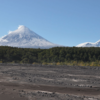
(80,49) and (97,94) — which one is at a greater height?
(80,49)

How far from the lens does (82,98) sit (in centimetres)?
551

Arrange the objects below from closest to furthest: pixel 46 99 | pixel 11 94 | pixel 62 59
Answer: pixel 46 99
pixel 11 94
pixel 62 59

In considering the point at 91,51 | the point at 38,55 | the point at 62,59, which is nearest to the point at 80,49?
the point at 91,51

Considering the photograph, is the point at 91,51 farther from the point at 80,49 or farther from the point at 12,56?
the point at 12,56

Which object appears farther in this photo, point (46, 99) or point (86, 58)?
point (86, 58)

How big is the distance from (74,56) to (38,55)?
20.9 ft

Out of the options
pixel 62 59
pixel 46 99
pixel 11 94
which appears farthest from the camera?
pixel 62 59

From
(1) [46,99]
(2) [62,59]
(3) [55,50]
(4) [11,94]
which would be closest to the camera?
(1) [46,99]

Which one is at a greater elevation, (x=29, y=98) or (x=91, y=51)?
(x=91, y=51)

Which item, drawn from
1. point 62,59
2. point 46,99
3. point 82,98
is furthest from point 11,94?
point 62,59

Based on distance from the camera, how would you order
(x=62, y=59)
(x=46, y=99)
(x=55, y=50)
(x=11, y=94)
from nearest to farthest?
1. (x=46, y=99)
2. (x=11, y=94)
3. (x=62, y=59)
4. (x=55, y=50)

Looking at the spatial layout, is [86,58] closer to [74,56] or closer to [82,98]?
[74,56]

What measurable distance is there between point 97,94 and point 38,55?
22.7 m

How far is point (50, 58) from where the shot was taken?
27062 millimetres
